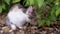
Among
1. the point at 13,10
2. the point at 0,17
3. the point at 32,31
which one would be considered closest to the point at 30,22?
the point at 32,31

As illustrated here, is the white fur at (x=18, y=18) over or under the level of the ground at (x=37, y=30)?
over

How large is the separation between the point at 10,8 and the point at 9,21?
16cm

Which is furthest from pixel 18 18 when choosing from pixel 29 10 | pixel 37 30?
pixel 37 30

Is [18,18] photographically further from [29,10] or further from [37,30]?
[37,30]

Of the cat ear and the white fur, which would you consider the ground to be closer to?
the white fur

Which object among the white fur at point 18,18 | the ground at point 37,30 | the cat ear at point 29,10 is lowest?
the ground at point 37,30

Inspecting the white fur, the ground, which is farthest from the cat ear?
the ground

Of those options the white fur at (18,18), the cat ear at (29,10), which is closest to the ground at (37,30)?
the white fur at (18,18)

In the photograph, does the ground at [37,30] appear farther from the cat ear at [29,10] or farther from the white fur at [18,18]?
the cat ear at [29,10]

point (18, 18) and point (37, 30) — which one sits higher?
point (18, 18)

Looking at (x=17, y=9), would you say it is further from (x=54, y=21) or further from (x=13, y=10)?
(x=54, y=21)

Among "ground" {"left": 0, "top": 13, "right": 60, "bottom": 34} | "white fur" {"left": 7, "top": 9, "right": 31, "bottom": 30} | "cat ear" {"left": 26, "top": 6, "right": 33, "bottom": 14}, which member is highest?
"cat ear" {"left": 26, "top": 6, "right": 33, "bottom": 14}

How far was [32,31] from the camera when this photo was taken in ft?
6.14

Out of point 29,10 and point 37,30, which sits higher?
point 29,10
